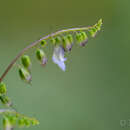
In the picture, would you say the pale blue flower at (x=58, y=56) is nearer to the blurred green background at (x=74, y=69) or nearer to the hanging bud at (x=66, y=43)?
the hanging bud at (x=66, y=43)

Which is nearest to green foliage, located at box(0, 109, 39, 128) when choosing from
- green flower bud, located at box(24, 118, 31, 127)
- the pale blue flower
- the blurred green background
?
green flower bud, located at box(24, 118, 31, 127)

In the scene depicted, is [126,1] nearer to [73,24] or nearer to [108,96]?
[73,24]

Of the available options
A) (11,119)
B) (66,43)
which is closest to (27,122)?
(11,119)

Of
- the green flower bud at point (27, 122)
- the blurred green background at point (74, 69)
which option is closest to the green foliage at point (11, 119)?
the green flower bud at point (27, 122)

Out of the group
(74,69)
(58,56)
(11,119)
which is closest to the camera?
(11,119)

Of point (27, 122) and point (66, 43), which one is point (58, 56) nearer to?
point (66, 43)

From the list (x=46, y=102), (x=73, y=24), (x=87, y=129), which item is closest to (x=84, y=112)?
(x=87, y=129)

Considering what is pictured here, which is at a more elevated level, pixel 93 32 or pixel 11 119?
pixel 93 32

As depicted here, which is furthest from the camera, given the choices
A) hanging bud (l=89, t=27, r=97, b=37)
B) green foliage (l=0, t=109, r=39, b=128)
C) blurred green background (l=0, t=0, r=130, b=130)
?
blurred green background (l=0, t=0, r=130, b=130)

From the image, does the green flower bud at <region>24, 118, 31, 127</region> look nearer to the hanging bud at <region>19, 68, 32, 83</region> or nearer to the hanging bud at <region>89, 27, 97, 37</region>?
the hanging bud at <region>19, 68, 32, 83</region>
